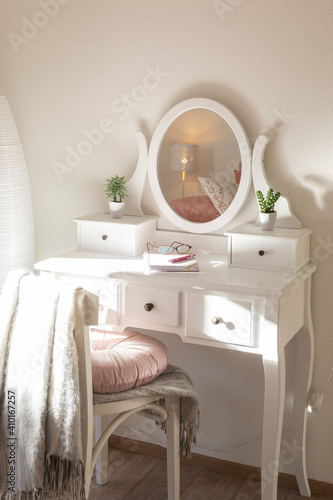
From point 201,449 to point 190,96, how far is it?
1365 mm

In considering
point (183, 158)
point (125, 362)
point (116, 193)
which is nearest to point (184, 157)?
point (183, 158)

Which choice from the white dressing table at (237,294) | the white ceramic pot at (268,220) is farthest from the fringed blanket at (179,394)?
the white ceramic pot at (268,220)

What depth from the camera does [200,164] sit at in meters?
2.30

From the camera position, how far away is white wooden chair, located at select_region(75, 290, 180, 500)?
166 cm

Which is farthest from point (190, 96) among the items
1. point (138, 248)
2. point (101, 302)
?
point (101, 302)

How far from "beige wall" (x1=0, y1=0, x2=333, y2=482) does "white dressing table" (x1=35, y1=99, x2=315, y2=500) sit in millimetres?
70

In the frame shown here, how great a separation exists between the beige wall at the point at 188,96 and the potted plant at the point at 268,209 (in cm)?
12

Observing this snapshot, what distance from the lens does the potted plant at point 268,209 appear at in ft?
7.07

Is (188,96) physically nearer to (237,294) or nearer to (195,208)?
(195,208)

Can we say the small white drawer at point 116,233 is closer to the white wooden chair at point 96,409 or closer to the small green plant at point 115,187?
the small green plant at point 115,187

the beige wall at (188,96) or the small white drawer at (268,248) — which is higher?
the beige wall at (188,96)

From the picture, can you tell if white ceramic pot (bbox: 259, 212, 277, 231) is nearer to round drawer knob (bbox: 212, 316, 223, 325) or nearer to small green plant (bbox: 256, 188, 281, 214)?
small green plant (bbox: 256, 188, 281, 214)

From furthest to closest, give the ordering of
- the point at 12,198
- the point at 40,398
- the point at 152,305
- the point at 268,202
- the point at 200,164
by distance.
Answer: the point at 12,198 → the point at 200,164 → the point at 268,202 → the point at 152,305 → the point at 40,398

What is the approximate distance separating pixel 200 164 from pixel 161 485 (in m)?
1.20
